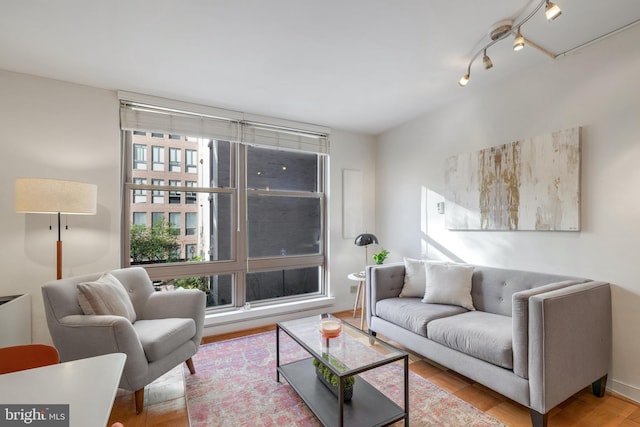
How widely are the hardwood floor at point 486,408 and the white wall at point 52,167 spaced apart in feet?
4.07

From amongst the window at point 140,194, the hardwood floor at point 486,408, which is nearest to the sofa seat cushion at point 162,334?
the hardwood floor at point 486,408

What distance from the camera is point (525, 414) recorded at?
1.80m

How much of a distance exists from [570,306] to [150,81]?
11.4 ft

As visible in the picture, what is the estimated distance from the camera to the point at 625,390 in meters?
1.95

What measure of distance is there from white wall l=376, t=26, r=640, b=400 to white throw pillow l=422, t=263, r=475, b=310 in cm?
34

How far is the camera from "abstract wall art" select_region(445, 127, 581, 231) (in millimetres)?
2199

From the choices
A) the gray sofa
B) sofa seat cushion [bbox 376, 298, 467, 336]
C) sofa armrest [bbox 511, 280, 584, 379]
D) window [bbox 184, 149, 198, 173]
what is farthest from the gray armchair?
sofa armrest [bbox 511, 280, 584, 379]

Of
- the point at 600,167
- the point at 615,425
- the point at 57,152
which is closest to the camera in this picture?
the point at 615,425

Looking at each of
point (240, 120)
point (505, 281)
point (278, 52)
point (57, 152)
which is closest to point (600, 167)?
point (505, 281)

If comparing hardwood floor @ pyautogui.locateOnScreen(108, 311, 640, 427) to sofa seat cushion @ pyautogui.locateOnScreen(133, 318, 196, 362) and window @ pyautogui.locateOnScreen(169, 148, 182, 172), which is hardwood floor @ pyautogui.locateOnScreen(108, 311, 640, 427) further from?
window @ pyautogui.locateOnScreen(169, 148, 182, 172)

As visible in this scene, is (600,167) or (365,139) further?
(365,139)

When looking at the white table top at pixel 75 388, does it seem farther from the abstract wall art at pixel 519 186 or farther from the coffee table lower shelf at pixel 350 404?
the abstract wall art at pixel 519 186

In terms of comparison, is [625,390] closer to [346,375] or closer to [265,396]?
[346,375]

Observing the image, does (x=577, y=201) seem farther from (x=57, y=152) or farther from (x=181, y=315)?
(x=57, y=152)
